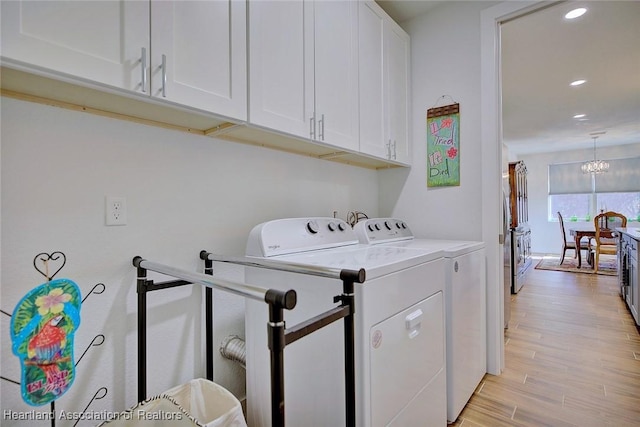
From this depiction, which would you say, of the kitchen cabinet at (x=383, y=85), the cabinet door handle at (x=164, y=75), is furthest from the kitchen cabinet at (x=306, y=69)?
the cabinet door handle at (x=164, y=75)

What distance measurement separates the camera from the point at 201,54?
1.16 metres

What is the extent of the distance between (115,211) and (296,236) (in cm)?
78

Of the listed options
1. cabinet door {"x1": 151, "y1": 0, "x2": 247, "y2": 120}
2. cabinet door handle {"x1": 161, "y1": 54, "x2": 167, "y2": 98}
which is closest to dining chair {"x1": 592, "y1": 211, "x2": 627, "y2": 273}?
cabinet door {"x1": 151, "y1": 0, "x2": 247, "y2": 120}

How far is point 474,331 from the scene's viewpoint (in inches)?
76.2

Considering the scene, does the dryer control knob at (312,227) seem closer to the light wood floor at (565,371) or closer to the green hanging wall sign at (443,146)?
the green hanging wall sign at (443,146)

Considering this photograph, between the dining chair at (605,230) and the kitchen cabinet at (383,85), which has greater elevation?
the kitchen cabinet at (383,85)

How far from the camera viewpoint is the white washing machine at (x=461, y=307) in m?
1.66

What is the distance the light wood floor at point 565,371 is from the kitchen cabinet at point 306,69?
175cm

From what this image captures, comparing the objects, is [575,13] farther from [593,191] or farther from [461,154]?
[593,191]

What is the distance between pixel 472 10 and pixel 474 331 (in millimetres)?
2190

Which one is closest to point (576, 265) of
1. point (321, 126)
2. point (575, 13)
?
point (575, 13)

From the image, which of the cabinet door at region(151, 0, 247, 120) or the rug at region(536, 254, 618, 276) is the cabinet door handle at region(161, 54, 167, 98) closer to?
the cabinet door at region(151, 0, 247, 120)

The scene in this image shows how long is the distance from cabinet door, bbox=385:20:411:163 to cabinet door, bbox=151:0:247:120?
49.5 inches

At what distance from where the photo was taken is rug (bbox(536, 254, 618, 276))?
18.7 ft
